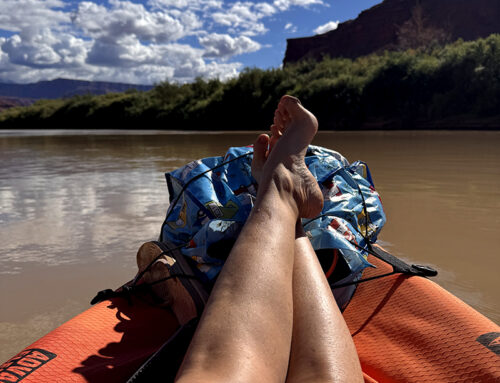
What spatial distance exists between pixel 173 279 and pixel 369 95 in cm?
1876

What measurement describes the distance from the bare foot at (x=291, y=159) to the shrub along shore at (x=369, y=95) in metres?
14.9

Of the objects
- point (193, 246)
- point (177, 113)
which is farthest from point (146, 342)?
point (177, 113)

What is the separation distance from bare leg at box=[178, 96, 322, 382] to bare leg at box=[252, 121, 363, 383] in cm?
4

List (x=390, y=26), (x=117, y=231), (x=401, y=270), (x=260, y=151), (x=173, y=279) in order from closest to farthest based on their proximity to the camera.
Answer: (x=173, y=279)
(x=401, y=270)
(x=260, y=151)
(x=117, y=231)
(x=390, y=26)

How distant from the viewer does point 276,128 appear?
6.53ft

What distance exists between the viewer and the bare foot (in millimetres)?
1432

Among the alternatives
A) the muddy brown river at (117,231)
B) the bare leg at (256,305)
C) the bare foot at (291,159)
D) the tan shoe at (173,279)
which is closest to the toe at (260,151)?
the bare foot at (291,159)

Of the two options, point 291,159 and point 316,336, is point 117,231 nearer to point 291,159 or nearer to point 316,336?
point 291,159

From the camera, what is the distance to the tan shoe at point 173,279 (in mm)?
1300

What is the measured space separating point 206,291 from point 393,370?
0.58 metres

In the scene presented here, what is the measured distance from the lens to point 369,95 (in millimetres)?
18750

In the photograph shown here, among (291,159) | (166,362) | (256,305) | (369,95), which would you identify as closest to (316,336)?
(256,305)

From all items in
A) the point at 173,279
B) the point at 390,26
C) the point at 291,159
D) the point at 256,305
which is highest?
the point at 390,26

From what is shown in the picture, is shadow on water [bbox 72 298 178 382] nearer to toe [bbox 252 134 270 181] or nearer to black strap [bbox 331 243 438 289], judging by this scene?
black strap [bbox 331 243 438 289]
